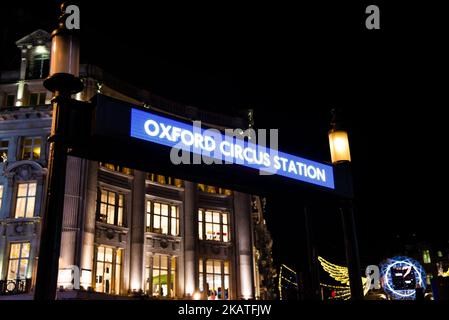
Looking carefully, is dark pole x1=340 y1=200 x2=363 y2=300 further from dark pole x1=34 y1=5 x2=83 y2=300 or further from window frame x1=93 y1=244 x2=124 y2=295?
window frame x1=93 y1=244 x2=124 y2=295

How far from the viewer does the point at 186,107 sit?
4084cm

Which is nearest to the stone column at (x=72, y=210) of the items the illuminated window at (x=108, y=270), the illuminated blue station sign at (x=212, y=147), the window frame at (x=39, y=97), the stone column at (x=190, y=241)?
the illuminated window at (x=108, y=270)

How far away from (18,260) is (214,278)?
51.9 ft

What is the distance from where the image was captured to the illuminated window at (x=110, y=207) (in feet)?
110

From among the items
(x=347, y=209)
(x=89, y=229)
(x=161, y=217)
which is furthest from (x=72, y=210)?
(x=347, y=209)

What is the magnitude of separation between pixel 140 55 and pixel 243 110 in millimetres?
11364

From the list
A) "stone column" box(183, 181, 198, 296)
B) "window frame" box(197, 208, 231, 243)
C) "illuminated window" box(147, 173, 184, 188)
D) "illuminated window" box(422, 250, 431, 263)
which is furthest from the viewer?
"illuminated window" box(422, 250, 431, 263)

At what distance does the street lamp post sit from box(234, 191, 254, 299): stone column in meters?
31.5

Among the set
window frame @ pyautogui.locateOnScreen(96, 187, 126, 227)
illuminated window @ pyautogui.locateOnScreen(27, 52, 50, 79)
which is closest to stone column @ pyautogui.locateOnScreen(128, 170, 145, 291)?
window frame @ pyautogui.locateOnScreen(96, 187, 126, 227)

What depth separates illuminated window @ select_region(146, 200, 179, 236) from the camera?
37000mm

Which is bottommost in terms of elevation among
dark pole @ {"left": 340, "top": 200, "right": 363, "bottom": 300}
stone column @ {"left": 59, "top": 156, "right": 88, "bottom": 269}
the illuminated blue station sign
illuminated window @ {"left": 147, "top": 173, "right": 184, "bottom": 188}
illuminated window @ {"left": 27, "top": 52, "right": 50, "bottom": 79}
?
dark pole @ {"left": 340, "top": 200, "right": 363, "bottom": 300}

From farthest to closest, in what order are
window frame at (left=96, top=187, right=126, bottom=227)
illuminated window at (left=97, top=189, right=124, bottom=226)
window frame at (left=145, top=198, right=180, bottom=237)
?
window frame at (left=145, top=198, right=180, bottom=237)
illuminated window at (left=97, top=189, right=124, bottom=226)
window frame at (left=96, top=187, right=126, bottom=227)

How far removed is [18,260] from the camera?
29719 mm

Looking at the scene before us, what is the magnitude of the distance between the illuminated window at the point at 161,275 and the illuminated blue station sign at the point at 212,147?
2968 cm
